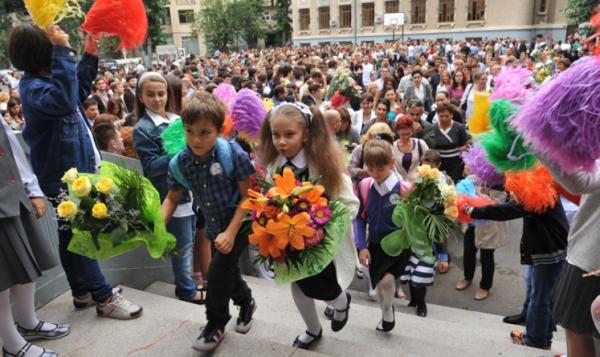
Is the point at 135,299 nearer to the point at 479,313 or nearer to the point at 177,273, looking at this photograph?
the point at 177,273

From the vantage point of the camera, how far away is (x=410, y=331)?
11.9ft

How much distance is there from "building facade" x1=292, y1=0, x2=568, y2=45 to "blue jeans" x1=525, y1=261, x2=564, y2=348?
45663 millimetres

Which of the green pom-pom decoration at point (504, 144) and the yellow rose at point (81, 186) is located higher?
the green pom-pom decoration at point (504, 144)

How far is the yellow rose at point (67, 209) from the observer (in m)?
2.46

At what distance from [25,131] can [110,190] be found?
797mm

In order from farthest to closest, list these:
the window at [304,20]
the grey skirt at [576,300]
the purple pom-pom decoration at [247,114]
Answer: the window at [304,20], the purple pom-pom decoration at [247,114], the grey skirt at [576,300]

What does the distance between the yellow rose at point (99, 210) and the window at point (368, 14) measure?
53.5m

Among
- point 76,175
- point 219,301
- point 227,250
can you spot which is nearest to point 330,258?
point 227,250

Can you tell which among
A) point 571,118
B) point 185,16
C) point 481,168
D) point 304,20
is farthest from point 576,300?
point 185,16

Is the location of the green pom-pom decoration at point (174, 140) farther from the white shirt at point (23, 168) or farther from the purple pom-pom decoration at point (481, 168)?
the purple pom-pom decoration at point (481, 168)

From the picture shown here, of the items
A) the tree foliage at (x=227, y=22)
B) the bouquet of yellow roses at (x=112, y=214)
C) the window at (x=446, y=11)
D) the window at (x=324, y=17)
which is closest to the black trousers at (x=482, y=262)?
the bouquet of yellow roses at (x=112, y=214)

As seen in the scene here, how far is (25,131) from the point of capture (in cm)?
289

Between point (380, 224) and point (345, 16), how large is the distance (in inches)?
2141

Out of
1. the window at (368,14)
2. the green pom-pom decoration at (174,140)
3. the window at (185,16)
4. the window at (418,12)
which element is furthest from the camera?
the window at (185,16)
